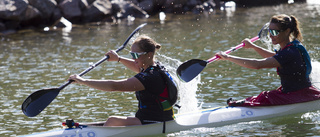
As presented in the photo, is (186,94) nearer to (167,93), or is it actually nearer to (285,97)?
(285,97)

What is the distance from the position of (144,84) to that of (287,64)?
2401 millimetres

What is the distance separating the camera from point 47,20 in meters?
25.5

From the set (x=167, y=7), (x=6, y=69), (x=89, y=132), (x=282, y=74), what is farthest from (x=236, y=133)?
(x=167, y=7)

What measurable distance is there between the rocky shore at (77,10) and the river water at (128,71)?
1.17 meters

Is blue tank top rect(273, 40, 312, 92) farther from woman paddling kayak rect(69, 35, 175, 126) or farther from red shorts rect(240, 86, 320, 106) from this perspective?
woman paddling kayak rect(69, 35, 175, 126)

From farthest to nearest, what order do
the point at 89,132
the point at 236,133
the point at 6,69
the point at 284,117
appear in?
the point at 6,69
the point at 284,117
the point at 236,133
the point at 89,132

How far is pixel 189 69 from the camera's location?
316 inches

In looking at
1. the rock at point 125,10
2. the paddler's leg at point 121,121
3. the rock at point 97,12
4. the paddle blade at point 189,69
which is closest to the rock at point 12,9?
the rock at point 97,12

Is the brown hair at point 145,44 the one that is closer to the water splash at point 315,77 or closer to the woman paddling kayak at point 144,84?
the woman paddling kayak at point 144,84

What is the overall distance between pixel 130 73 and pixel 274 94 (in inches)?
218

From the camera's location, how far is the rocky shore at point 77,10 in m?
24.1

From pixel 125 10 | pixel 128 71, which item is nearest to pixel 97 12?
pixel 125 10

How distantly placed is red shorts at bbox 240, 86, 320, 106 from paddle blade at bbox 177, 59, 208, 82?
928mm

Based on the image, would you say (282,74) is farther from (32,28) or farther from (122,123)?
(32,28)
